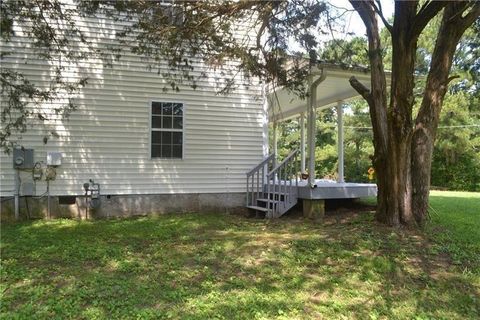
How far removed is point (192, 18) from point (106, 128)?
3.37 m

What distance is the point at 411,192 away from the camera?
693 centimetres

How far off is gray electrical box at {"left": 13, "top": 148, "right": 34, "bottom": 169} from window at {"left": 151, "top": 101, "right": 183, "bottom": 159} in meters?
2.35

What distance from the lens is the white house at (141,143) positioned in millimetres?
8312

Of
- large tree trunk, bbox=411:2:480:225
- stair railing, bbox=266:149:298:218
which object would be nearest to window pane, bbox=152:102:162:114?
stair railing, bbox=266:149:298:218

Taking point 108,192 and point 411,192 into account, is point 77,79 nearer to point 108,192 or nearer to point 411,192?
point 108,192

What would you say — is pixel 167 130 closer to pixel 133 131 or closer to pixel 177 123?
pixel 177 123

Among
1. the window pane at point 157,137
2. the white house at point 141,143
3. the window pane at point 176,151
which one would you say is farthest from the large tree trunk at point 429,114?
the window pane at point 157,137

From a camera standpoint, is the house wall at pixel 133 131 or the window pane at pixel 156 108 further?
the window pane at pixel 156 108

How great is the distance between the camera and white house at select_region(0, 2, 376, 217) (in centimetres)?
831

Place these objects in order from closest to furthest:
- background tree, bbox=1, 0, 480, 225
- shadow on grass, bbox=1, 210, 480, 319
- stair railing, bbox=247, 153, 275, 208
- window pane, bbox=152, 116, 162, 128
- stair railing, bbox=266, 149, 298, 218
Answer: shadow on grass, bbox=1, 210, 480, 319
background tree, bbox=1, 0, 480, 225
stair railing, bbox=266, 149, 298, 218
window pane, bbox=152, 116, 162, 128
stair railing, bbox=247, 153, 275, 208

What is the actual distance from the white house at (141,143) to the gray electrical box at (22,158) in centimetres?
4

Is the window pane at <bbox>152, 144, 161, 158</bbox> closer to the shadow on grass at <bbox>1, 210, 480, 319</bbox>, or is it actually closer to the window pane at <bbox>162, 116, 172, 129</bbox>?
the window pane at <bbox>162, 116, 172, 129</bbox>

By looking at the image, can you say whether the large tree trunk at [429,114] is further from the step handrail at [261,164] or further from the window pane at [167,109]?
the window pane at [167,109]

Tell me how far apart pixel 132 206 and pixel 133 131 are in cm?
158
